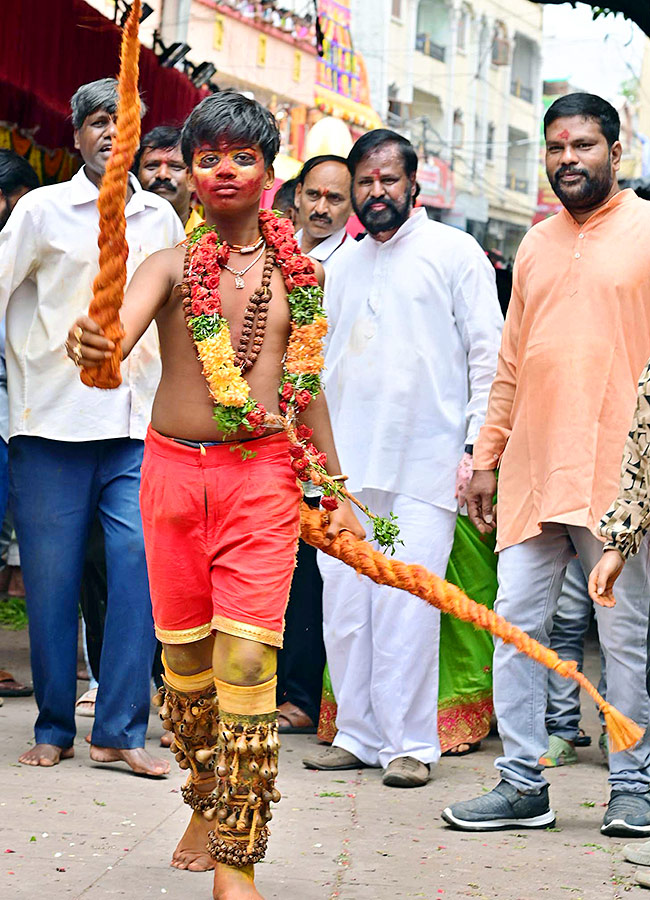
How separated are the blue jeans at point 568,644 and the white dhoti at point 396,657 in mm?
627

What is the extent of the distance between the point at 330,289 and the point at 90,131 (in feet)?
3.91

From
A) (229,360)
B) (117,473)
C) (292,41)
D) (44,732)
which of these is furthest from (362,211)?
(292,41)

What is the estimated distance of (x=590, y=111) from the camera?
188 inches

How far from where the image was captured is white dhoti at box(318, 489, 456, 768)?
546cm

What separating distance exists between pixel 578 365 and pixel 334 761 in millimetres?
1843

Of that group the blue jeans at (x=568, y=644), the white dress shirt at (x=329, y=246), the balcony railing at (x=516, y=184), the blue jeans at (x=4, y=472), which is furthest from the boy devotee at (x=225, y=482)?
the balcony railing at (x=516, y=184)

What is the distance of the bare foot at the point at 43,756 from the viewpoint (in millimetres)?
5188

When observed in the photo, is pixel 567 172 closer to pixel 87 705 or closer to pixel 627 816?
pixel 627 816

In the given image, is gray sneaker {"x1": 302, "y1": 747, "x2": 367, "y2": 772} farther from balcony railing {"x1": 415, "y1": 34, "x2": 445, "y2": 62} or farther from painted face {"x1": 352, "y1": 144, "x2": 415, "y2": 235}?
balcony railing {"x1": 415, "y1": 34, "x2": 445, "y2": 62}

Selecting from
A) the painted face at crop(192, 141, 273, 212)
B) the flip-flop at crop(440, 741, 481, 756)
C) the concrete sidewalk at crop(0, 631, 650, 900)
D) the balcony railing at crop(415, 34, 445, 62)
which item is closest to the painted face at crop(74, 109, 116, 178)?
the painted face at crop(192, 141, 273, 212)

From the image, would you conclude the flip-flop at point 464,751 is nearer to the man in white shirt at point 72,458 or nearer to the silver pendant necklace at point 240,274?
the man in white shirt at point 72,458

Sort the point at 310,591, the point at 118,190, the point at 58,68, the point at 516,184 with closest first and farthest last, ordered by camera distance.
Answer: the point at 118,190
the point at 310,591
the point at 58,68
the point at 516,184

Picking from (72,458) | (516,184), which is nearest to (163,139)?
(72,458)

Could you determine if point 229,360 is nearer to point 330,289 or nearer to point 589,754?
point 330,289
